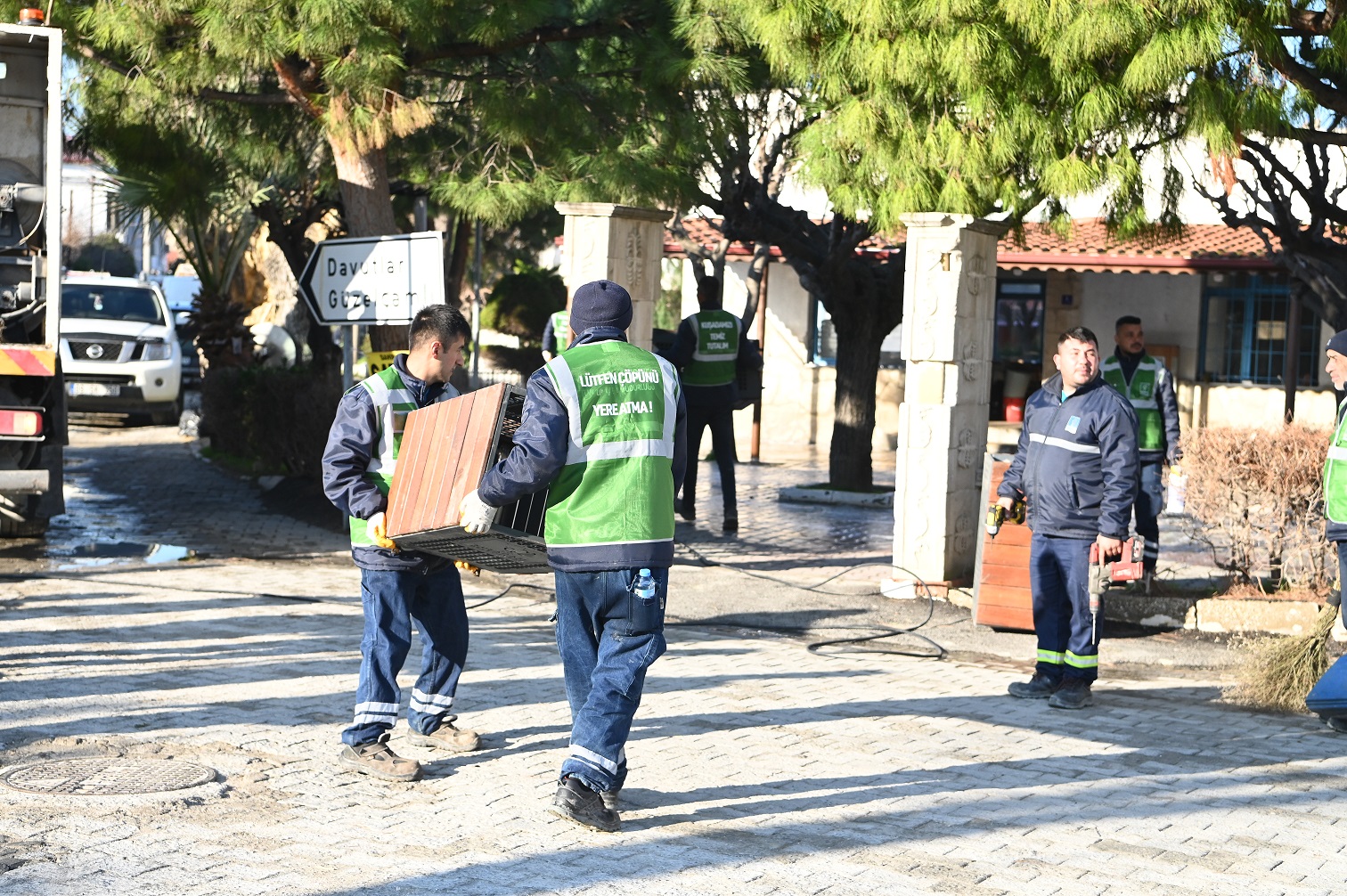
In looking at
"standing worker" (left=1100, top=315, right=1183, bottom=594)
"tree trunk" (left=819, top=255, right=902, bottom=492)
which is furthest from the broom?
"tree trunk" (left=819, top=255, right=902, bottom=492)

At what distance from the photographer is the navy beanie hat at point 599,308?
5094mm

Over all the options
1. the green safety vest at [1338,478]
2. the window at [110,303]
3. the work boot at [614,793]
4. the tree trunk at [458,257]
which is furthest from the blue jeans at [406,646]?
the window at [110,303]

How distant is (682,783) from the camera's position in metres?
5.58

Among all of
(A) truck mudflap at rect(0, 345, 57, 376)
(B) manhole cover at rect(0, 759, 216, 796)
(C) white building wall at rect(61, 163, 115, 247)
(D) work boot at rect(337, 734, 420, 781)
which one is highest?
(C) white building wall at rect(61, 163, 115, 247)

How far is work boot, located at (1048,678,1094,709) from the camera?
23.4ft

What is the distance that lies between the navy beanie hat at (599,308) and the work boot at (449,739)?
1.69 metres

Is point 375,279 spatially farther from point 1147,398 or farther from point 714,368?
point 1147,398

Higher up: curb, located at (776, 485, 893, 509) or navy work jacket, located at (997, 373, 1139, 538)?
navy work jacket, located at (997, 373, 1139, 538)

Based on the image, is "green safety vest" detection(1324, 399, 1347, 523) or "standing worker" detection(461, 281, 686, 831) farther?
"green safety vest" detection(1324, 399, 1347, 523)

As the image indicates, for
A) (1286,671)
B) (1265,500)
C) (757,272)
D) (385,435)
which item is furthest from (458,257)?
(385,435)

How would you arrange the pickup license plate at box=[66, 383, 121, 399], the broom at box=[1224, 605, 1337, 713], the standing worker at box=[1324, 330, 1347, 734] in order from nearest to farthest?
the standing worker at box=[1324, 330, 1347, 734] < the broom at box=[1224, 605, 1337, 713] < the pickup license plate at box=[66, 383, 121, 399]

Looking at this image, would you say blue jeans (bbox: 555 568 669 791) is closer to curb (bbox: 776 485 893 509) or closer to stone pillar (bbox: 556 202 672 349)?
stone pillar (bbox: 556 202 672 349)

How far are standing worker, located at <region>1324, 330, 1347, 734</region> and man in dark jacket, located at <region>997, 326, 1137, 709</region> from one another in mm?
819

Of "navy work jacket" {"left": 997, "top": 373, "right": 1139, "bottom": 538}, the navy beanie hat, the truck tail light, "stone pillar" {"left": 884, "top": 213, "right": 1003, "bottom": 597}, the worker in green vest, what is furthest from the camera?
the worker in green vest
